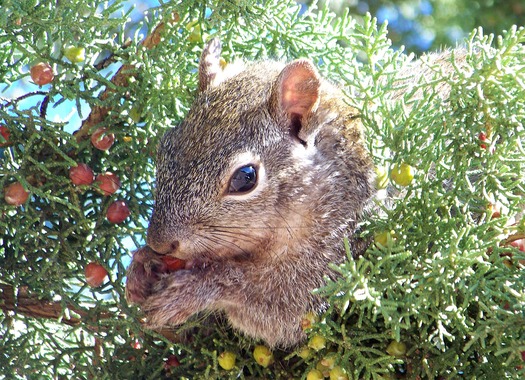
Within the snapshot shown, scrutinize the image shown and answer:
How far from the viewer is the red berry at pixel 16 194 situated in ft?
4.55

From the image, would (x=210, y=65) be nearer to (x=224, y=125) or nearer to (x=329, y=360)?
(x=224, y=125)

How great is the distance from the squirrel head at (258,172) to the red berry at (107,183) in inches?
3.2

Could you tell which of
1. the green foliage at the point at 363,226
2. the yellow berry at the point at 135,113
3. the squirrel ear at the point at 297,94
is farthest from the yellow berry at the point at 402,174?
the yellow berry at the point at 135,113

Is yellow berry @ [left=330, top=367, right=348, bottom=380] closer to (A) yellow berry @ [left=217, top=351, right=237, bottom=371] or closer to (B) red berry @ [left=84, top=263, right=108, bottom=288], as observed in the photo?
(A) yellow berry @ [left=217, top=351, right=237, bottom=371]

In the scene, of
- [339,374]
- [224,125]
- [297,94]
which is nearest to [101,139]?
[224,125]

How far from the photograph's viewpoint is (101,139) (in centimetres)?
144

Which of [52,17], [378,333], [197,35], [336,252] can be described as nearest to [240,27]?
[197,35]

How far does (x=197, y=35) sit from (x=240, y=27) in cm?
8

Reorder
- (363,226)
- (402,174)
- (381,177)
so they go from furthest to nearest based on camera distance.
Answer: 1. (363,226)
2. (381,177)
3. (402,174)

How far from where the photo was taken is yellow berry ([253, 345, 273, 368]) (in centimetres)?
134

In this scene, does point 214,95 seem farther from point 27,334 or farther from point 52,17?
point 27,334

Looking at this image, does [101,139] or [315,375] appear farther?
[101,139]

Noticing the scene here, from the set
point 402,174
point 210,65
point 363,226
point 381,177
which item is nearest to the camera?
point 402,174

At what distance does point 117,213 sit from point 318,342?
430mm
